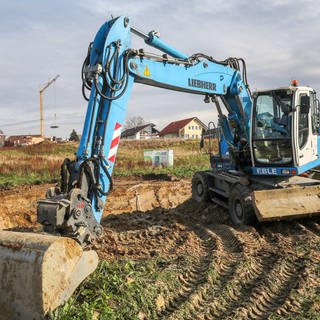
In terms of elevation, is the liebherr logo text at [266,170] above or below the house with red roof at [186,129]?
below

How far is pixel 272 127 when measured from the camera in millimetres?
7484

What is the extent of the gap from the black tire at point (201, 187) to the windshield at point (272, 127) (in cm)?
227

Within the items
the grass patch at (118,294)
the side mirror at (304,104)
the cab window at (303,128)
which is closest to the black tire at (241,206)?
the cab window at (303,128)

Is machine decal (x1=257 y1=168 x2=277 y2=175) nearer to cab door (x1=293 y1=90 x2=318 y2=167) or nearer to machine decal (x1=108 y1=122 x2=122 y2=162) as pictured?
cab door (x1=293 y1=90 x2=318 y2=167)

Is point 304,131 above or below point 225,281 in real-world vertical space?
above

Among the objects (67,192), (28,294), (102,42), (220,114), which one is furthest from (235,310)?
(220,114)

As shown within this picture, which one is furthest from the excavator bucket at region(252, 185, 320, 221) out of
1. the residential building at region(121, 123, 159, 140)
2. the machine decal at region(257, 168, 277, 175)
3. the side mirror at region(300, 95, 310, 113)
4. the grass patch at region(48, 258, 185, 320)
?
the residential building at region(121, 123, 159, 140)

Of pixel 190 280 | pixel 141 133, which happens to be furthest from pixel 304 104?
pixel 141 133

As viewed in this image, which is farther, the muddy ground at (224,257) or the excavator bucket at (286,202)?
the excavator bucket at (286,202)

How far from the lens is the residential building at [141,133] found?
7644 centimetres

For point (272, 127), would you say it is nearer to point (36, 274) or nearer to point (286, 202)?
point (286, 202)

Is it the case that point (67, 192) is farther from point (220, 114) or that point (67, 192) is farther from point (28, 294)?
point (220, 114)

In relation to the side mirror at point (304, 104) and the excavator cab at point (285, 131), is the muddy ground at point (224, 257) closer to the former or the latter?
the excavator cab at point (285, 131)

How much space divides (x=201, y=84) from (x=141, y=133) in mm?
71609
